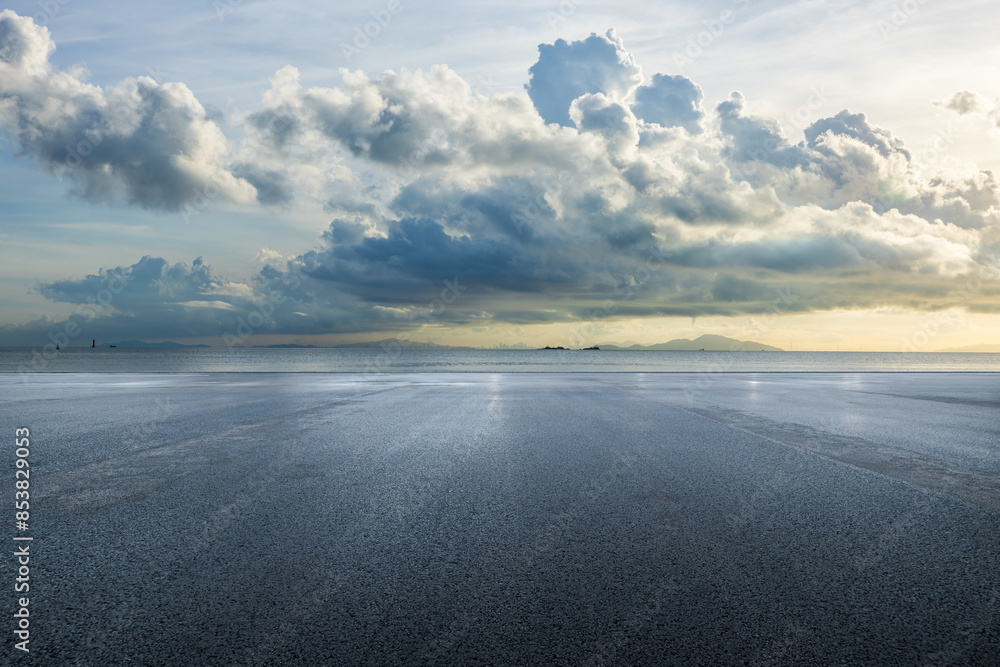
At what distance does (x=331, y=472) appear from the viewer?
8578mm

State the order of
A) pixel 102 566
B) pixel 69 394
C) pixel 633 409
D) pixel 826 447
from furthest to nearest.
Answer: pixel 69 394 < pixel 633 409 < pixel 826 447 < pixel 102 566

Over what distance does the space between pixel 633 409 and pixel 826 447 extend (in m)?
7.47

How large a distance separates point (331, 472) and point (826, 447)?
8.22m

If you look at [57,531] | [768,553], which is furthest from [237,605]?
[768,553]

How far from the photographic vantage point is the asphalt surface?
3.51 meters

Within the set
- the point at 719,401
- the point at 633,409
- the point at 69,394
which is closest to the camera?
the point at 633,409

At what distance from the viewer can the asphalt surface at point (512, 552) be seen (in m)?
3.51

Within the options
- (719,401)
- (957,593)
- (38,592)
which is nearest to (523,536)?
(957,593)

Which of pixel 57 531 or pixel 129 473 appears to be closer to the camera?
pixel 57 531

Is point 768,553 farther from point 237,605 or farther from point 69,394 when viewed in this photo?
point 69,394

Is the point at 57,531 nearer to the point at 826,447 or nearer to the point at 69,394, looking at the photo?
the point at 826,447

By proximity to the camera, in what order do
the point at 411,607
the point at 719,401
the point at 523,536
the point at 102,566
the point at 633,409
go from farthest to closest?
1. the point at 719,401
2. the point at 633,409
3. the point at 523,536
4. the point at 102,566
5. the point at 411,607

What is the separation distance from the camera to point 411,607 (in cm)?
394

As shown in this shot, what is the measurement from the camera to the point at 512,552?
5.04m
